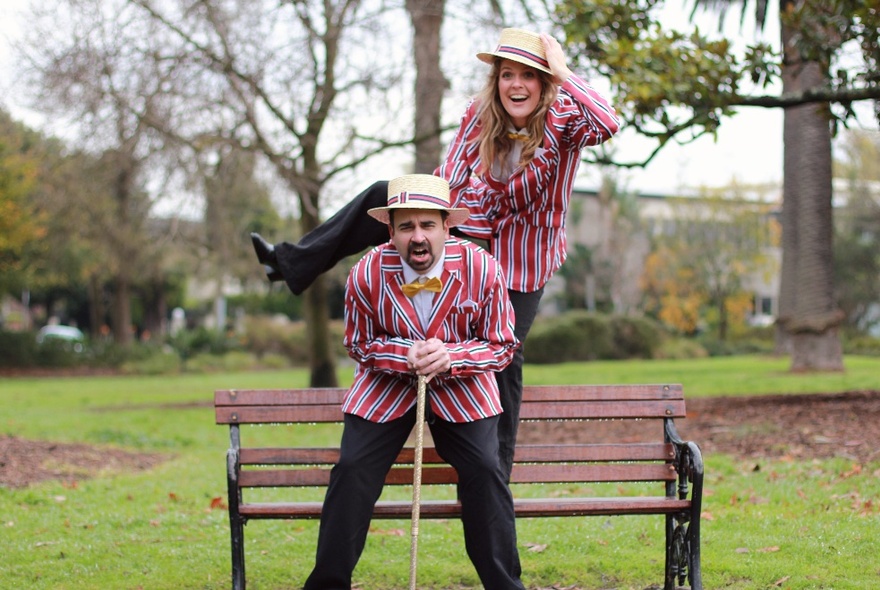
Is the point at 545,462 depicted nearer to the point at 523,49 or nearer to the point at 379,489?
the point at 379,489

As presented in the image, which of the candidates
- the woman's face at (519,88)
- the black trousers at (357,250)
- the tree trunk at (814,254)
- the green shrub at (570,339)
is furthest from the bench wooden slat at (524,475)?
the green shrub at (570,339)

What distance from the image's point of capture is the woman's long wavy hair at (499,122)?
4.27 metres

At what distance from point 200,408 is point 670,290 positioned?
2923 cm

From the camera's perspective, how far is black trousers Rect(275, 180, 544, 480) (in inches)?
173

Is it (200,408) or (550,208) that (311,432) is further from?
(550,208)

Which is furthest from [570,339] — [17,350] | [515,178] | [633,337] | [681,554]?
[515,178]

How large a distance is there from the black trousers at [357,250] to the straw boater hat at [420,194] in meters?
0.45

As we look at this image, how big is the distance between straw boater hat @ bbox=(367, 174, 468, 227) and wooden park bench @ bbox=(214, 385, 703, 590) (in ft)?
3.41

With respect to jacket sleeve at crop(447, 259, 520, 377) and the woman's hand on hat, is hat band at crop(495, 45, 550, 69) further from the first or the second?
jacket sleeve at crop(447, 259, 520, 377)

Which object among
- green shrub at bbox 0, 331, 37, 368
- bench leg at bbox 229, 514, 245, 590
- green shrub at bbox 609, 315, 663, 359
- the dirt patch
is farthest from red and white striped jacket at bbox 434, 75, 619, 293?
green shrub at bbox 0, 331, 37, 368

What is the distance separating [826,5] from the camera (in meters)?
9.66

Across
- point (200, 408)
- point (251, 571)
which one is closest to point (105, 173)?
point (200, 408)

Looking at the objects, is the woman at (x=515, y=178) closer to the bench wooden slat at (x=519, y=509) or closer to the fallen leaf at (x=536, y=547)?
the bench wooden slat at (x=519, y=509)

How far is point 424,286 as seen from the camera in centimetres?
395
